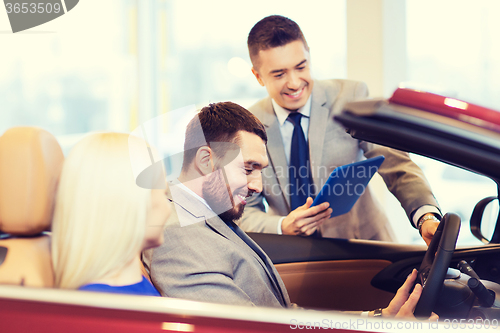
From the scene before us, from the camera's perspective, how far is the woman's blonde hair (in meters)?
0.82

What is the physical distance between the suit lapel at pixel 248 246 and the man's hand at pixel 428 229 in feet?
2.02

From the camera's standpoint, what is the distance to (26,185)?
33.8 inches

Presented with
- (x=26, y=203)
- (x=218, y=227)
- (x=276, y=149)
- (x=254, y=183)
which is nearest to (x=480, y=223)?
(x=276, y=149)

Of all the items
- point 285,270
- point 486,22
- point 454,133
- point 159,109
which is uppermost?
point 486,22

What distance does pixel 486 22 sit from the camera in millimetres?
3557

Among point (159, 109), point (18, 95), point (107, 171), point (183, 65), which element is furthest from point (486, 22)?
point (18, 95)

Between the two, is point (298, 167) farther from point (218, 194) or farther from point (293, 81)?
point (218, 194)

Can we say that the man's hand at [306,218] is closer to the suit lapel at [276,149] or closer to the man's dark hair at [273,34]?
the suit lapel at [276,149]

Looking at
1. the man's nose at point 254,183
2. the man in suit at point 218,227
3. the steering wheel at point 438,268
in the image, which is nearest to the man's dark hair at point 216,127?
the man in suit at point 218,227

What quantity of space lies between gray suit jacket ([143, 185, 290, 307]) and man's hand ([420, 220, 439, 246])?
632 millimetres

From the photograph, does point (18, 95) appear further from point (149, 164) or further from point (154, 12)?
point (149, 164)

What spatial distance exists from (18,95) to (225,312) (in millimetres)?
5230

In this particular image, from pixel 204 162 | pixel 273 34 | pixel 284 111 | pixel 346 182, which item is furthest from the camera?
pixel 284 111

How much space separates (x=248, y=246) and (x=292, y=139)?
0.74m
